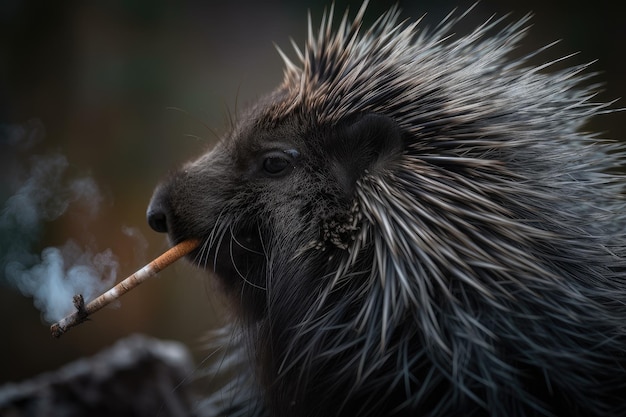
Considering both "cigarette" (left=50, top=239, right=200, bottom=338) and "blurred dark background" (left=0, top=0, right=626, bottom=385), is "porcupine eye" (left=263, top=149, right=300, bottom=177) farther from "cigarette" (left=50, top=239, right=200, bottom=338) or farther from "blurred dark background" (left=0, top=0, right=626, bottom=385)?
"blurred dark background" (left=0, top=0, right=626, bottom=385)

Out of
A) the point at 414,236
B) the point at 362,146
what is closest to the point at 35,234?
the point at 362,146

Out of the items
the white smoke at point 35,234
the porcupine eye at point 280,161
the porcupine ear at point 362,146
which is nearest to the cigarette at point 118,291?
the porcupine eye at point 280,161

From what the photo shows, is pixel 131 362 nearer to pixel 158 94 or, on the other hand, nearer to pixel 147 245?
pixel 147 245

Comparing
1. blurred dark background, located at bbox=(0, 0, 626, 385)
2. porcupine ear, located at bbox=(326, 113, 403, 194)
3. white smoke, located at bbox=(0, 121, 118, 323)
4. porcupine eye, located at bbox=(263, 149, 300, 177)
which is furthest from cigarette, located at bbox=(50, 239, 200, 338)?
blurred dark background, located at bbox=(0, 0, 626, 385)

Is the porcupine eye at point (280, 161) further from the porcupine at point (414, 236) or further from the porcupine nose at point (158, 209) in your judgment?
the porcupine nose at point (158, 209)

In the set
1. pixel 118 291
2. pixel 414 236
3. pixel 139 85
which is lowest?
pixel 414 236

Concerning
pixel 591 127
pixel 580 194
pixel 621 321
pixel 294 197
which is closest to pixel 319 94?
pixel 294 197

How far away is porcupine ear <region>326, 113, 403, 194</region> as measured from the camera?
6.85 feet

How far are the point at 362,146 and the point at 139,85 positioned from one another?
2762 millimetres

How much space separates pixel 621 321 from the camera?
1918 mm

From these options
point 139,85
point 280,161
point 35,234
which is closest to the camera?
point 280,161

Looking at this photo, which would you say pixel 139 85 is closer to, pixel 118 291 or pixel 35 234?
pixel 35 234

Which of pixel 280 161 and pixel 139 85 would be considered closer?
pixel 280 161

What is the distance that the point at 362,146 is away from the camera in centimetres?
212
